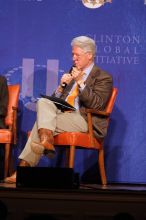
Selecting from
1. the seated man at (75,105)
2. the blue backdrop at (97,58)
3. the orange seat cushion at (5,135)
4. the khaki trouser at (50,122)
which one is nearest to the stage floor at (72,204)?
the seated man at (75,105)

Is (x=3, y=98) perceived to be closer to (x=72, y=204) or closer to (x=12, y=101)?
(x=12, y=101)

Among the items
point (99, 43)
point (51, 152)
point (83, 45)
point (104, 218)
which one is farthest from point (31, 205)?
point (99, 43)

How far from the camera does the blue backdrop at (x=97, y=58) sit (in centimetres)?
512

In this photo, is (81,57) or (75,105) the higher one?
(81,57)

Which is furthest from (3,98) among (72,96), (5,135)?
(72,96)

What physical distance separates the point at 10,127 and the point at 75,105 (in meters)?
0.70

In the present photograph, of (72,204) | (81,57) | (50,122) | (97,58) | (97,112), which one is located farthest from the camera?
(97,58)

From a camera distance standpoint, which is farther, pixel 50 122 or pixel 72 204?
pixel 50 122

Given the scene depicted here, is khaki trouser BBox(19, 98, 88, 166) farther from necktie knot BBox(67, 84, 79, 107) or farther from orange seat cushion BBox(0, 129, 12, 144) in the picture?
orange seat cushion BBox(0, 129, 12, 144)

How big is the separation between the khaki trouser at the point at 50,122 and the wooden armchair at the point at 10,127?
43 centimetres

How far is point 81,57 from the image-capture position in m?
4.46

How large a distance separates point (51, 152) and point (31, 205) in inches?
37.6

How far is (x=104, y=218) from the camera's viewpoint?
3061 mm

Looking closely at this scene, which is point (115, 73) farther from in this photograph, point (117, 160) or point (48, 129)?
point (48, 129)
